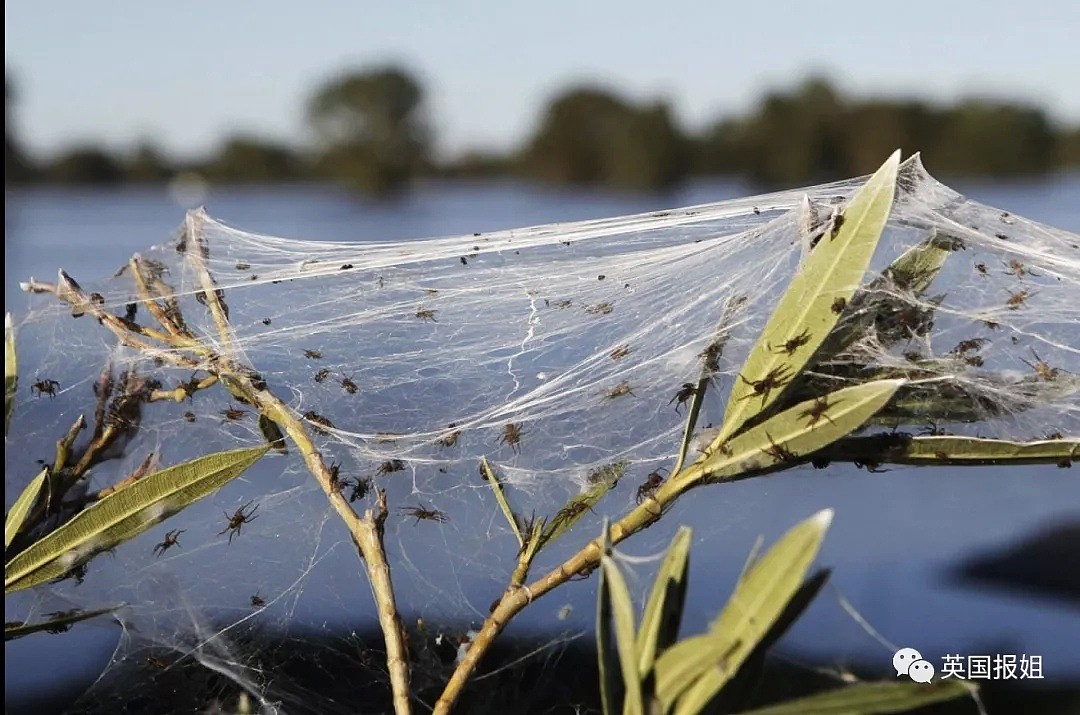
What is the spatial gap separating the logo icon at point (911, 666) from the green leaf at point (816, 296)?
1.94 feet

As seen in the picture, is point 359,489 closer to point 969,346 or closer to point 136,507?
point 136,507

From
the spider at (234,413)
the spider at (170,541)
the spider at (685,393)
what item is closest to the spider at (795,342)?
the spider at (685,393)

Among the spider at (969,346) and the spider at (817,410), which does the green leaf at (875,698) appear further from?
the spider at (969,346)

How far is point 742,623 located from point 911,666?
0.67m

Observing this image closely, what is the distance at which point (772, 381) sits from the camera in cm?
104

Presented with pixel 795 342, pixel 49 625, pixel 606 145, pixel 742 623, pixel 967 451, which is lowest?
pixel 49 625

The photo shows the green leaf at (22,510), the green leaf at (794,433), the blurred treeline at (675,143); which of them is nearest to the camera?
the green leaf at (794,433)

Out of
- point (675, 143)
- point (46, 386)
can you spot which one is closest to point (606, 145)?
point (675, 143)

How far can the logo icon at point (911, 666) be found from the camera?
1.43 meters

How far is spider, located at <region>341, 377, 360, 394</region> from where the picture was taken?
54.7 inches

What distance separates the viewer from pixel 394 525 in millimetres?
1458

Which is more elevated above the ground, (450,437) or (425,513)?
(450,437)

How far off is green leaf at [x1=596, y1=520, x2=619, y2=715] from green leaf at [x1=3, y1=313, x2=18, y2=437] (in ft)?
3.28

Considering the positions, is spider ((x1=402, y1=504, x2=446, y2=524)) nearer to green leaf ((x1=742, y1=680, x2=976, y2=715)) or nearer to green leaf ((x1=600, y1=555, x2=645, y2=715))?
green leaf ((x1=600, y1=555, x2=645, y2=715))
